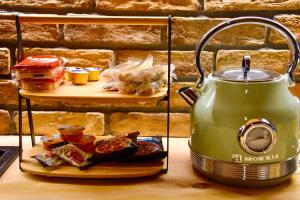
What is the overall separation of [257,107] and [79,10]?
589 mm

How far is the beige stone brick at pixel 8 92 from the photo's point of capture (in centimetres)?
124

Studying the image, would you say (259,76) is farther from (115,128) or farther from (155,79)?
(115,128)

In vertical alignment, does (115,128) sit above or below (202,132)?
below

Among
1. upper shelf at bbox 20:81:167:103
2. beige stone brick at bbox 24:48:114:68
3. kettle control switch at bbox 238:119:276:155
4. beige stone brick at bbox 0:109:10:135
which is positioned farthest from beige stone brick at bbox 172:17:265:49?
beige stone brick at bbox 0:109:10:135

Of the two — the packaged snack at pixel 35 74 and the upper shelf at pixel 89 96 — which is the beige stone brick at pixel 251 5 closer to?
the upper shelf at pixel 89 96

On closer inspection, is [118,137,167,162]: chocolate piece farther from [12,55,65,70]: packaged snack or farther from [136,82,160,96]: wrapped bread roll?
[12,55,65,70]: packaged snack

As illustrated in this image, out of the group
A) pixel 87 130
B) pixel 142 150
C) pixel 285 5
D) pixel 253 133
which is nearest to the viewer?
pixel 253 133

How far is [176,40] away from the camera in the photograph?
1193mm

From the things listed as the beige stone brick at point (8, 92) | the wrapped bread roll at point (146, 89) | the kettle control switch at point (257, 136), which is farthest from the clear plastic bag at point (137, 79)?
the beige stone brick at point (8, 92)

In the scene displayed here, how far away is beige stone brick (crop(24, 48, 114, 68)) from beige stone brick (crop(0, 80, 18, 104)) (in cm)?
10

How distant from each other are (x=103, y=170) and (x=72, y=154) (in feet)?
0.28

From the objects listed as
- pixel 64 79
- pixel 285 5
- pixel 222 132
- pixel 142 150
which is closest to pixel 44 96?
pixel 64 79

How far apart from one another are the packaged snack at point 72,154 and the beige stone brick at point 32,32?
1.18 feet

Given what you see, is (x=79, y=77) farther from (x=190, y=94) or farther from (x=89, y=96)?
(x=190, y=94)
